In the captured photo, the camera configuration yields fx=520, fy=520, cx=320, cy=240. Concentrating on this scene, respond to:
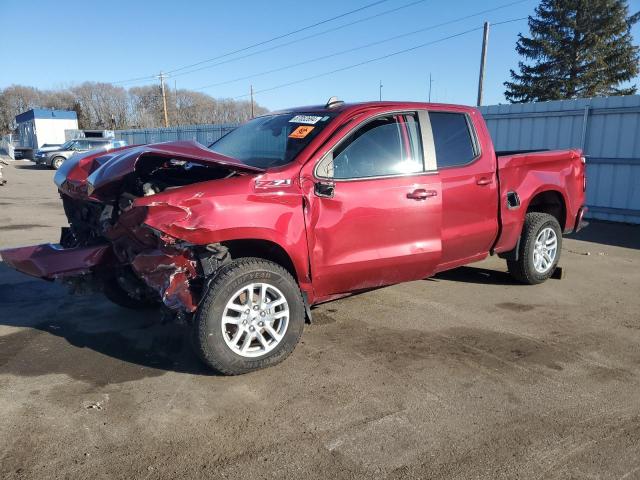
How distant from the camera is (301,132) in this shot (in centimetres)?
420

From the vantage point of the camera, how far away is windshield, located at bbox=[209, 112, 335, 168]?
13.4 feet

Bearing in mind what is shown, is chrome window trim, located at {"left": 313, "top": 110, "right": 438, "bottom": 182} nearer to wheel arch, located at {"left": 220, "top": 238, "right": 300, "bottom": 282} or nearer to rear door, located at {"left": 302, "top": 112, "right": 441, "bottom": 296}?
rear door, located at {"left": 302, "top": 112, "right": 441, "bottom": 296}

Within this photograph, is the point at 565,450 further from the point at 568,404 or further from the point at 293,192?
the point at 293,192

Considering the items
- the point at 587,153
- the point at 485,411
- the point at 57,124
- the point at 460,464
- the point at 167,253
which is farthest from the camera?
the point at 57,124

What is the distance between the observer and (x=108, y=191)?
3732 mm

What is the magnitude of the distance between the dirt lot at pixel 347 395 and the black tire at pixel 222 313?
12cm

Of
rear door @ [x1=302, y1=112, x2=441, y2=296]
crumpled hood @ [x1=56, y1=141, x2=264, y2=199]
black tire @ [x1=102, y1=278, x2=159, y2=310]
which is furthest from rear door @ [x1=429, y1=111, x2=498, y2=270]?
black tire @ [x1=102, y1=278, x2=159, y2=310]

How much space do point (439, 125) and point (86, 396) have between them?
359 cm

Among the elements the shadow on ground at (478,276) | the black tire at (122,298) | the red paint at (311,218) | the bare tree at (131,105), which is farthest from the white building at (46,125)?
the red paint at (311,218)

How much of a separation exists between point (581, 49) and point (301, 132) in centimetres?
3816

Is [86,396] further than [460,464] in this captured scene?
Yes

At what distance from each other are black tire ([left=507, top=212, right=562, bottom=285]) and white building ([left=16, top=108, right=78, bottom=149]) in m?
55.0

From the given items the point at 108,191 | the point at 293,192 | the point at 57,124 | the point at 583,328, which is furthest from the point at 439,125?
the point at 57,124

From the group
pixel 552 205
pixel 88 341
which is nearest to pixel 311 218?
pixel 88 341
